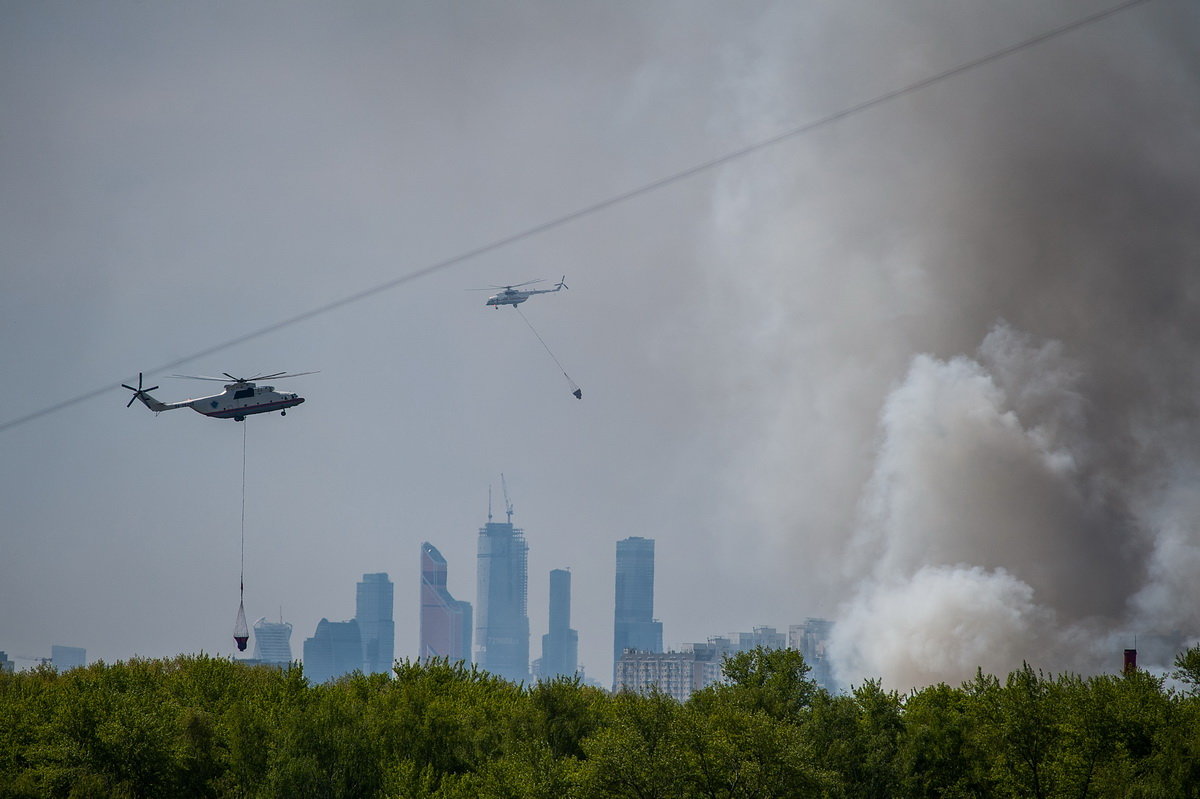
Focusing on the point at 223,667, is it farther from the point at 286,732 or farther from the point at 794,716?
the point at 794,716

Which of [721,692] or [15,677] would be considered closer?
[721,692]

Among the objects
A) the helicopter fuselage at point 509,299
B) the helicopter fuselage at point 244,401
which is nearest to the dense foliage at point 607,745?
the helicopter fuselage at point 244,401

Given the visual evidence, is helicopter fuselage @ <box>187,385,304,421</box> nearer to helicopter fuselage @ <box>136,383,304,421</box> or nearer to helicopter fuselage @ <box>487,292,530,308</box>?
helicopter fuselage @ <box>136,383,304,421</box>

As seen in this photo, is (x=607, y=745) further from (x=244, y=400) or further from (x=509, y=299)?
(x=509, y=299)

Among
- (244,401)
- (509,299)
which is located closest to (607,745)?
(244,401)

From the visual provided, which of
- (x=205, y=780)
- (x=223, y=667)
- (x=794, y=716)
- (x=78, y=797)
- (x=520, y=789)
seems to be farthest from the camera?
(x=223, y=667)

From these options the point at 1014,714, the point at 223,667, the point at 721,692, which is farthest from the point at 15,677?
the point at 1014,714

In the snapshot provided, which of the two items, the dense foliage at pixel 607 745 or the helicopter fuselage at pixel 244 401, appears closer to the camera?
the dense foliage at pixel 607 745

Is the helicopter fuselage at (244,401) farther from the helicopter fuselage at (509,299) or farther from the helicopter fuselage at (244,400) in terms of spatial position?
the helicopter fuselage at (509,299)
